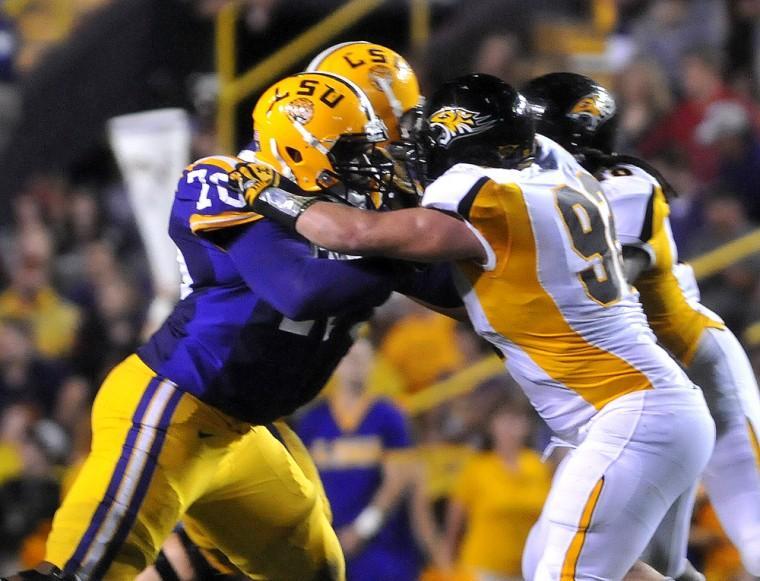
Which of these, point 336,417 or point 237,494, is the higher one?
point 237,494

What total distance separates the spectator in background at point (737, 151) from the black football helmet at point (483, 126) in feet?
13.4

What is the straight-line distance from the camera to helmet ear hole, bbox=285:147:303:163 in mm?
4660

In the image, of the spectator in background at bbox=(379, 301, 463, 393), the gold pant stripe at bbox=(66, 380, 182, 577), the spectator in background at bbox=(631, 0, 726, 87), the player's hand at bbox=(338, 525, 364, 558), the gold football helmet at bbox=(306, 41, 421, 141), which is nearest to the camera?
the gold pant stripe at bbox=(66, 380, 182, 577)

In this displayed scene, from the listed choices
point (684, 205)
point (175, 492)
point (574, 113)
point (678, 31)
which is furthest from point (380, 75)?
point (678, 31)

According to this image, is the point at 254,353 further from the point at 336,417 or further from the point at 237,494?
the point at 336,417

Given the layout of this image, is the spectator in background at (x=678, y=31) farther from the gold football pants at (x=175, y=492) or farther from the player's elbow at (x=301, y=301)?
the player's elbow at (x=301, y=301)

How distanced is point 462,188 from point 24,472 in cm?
492

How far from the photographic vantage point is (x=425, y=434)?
A: 28.1 ft

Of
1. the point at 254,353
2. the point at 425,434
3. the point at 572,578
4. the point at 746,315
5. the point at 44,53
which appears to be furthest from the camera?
the point at 44,53

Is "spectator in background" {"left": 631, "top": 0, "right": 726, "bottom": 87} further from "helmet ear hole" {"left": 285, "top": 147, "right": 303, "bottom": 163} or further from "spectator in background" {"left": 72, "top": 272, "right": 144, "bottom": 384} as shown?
"helmet ear hole" {"left": 285, "top": 147, "right": 303, "bottom": 163}

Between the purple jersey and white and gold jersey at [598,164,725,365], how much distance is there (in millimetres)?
784

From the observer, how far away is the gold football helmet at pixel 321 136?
15.2ft

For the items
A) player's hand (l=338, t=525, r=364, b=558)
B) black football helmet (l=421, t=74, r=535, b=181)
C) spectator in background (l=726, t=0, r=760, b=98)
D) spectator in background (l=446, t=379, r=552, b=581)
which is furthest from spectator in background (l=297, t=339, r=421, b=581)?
spectator in background (l=726, t=0, r=760, b=98)

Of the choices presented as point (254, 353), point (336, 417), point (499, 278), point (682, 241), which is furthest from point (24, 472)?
point (499, 278)
